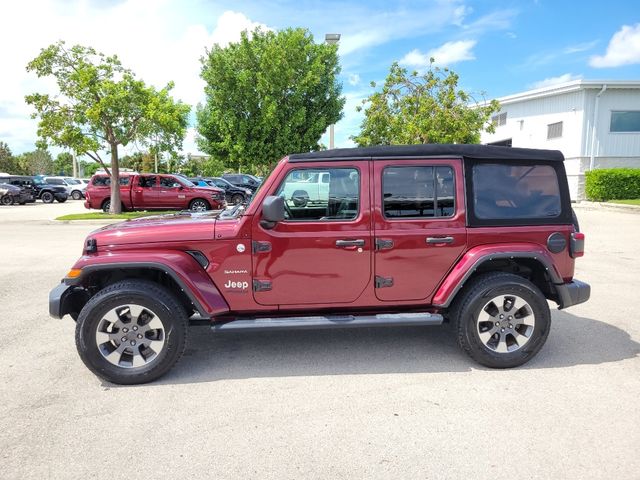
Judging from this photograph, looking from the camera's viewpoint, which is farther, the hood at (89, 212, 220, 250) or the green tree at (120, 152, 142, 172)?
the green tree at (120, 152, 142, 172)

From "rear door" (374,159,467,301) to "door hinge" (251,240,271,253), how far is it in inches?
35.9

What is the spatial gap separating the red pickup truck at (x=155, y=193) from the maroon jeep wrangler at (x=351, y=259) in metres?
15.3

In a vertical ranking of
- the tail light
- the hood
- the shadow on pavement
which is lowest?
the shadow on pavement

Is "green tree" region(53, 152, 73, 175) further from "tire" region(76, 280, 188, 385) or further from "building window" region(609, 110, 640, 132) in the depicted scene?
"tire" region(76, 280, 188, 385)

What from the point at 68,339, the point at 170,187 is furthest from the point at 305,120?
the point at 68,339

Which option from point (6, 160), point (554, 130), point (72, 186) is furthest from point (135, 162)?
point (554, 130)

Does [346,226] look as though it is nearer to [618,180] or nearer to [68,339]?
[68,339]

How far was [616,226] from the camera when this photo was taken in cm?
1409

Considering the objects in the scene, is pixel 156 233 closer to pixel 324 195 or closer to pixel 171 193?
pixel 324 195

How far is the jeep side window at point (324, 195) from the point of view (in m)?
3.82

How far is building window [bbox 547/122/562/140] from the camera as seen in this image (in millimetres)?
24763

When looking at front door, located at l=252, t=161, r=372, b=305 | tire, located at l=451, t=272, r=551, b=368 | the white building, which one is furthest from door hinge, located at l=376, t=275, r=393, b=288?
the white building

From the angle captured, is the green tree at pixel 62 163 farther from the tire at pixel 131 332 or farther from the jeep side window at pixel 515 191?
the jeep side window at pixel 515 191

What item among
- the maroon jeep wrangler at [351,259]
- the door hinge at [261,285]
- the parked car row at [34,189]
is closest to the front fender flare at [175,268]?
the maroon jeep wrangler at [351,259]
